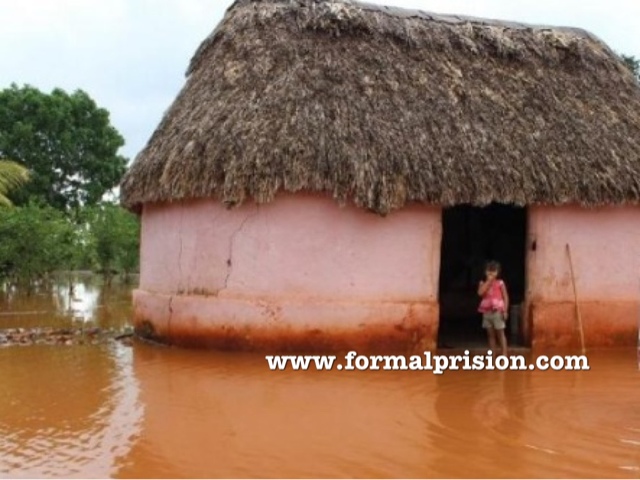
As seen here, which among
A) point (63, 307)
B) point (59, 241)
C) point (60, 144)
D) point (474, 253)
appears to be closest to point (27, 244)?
point (59, 241)

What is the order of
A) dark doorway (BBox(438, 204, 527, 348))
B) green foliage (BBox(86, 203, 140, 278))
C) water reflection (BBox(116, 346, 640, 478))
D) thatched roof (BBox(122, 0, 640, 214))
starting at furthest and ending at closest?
green foliage (BBox(86, 203, 140, 278)) → dark doorway (BBox(438, 204, 527, 348)) → thatched roof (BBox(122, 0, 640, 214)) → water reflection (BBox(116, 346, 640, 478))

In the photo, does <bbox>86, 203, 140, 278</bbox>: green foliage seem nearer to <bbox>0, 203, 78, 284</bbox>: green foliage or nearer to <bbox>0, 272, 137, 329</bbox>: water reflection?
<bbox>0, 272, 137, 329</bbox>: water reflection

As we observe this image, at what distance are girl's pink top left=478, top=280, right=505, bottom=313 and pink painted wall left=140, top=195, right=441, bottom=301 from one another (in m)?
0.60

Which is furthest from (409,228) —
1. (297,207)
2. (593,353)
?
(593,353)

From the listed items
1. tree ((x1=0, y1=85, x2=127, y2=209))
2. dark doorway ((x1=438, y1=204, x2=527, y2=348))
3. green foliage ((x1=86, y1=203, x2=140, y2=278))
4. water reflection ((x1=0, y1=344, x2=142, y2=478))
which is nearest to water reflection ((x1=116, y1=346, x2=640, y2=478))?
water reflection ((x1=0, y1=344, x2=142, y2=478))

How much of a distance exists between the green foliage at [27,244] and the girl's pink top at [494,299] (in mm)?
12545

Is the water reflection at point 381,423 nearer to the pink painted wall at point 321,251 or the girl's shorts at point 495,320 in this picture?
the girl's shorts at point 495,320

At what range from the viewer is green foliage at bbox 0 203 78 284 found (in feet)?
60.0

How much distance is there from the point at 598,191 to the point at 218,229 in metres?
4.49

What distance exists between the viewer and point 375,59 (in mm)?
10328

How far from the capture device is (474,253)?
14.1 meters

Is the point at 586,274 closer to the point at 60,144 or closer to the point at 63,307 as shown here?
the point at 63,307

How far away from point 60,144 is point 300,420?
2478 centimetres

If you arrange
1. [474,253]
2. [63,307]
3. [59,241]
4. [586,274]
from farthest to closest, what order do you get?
[59,241] < [63,307] < [474,253] < [586,274]
